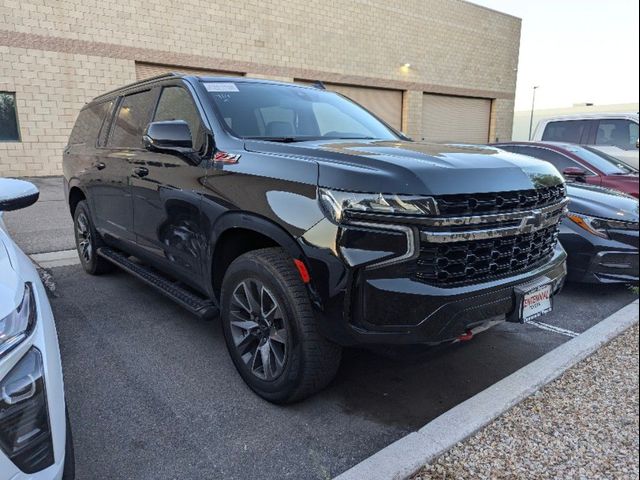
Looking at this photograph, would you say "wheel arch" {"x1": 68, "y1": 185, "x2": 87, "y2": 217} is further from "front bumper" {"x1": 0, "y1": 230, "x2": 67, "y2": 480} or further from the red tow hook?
the red tow hook

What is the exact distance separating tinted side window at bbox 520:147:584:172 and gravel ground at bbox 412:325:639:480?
5145 millimetres

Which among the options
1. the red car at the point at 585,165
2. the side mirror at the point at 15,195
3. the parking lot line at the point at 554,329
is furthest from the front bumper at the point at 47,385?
the red car at the point at 585,165

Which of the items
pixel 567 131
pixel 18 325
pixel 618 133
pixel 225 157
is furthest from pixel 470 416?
pixel 618 133

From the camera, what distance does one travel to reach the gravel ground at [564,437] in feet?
7.62

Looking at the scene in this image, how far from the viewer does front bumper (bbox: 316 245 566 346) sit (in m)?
2.24

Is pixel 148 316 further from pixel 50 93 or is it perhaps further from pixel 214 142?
pixel 50 93

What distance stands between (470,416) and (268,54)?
16.7 metres

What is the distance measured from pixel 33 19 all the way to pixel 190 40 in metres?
4.35

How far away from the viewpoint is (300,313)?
2.48 meters

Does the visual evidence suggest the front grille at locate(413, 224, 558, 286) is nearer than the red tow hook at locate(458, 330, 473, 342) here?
Yes

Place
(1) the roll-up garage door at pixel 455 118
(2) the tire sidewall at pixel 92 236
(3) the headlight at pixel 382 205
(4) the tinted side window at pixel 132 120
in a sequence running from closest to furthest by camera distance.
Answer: (3) the headlight at pixel 382 205 < (4) the tinted side window at pixel 132 120 < (2) the tire sidewall at pixel 92 236 < (1) the roll-up garage door at pixel 455 118

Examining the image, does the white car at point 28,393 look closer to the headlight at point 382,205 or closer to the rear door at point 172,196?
the headlight at point 382,205

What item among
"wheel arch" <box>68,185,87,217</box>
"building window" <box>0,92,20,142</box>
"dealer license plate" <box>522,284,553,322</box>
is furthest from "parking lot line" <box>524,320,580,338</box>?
"building window" <box>0,92,20,142</box>

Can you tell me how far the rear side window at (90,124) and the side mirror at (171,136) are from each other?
1.81 m
